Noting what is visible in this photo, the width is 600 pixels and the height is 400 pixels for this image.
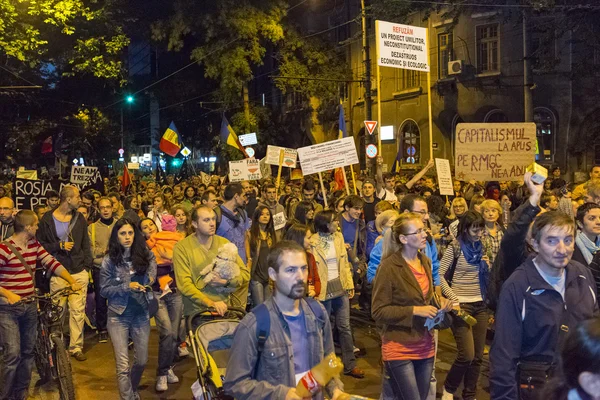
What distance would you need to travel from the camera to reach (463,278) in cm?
684

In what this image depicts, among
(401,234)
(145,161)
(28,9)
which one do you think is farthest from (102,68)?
(145,161)

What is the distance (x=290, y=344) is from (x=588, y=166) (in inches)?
931

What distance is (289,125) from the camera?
4156cm

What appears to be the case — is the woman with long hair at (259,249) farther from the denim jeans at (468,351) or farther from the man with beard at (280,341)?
the man with beard at (280,341)

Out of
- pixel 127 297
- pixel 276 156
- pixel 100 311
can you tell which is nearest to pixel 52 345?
pixel 127 297

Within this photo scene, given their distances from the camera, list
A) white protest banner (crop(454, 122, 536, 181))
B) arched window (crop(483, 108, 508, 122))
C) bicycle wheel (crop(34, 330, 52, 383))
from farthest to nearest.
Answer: arched window (crop(483, 108, 508, 122)), white protest banner (crop(454, 122, 536, 181)), bicycle wheel (crop(34, 330, 52, 383))

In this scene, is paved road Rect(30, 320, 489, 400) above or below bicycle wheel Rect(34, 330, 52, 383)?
below

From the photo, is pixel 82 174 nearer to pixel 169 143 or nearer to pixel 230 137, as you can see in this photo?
pixel 169 143

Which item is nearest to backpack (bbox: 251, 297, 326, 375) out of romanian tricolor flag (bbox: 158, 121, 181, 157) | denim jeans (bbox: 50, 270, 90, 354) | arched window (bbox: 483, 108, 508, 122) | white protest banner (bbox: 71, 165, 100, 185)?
denim jeans (bbox: 50, 270, 90, 354)

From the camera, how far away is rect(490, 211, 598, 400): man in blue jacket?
12.8ft

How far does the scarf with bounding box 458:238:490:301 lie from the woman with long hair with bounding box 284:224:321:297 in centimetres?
157

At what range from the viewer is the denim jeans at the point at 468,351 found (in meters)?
6.38

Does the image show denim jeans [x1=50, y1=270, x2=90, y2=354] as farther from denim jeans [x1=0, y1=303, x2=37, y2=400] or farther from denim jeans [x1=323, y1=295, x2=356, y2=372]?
denim jeans [x1=323, y1=295, x2=356, y2=372]

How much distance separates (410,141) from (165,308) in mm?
25488
